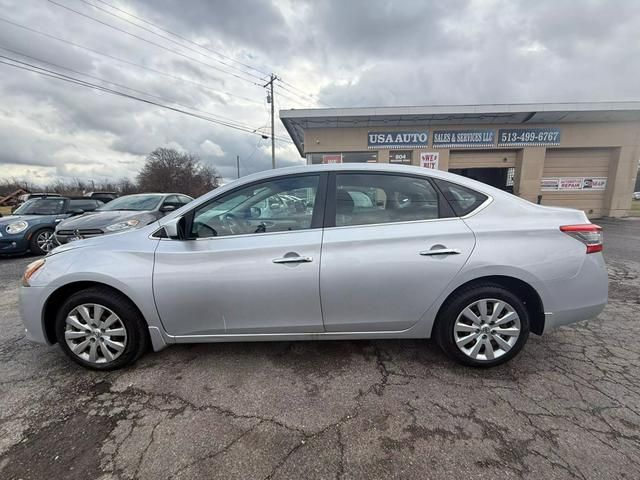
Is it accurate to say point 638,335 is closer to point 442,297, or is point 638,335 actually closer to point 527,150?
point 442,297

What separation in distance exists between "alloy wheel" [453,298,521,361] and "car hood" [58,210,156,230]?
5.79m

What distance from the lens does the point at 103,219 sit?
5.30 metres

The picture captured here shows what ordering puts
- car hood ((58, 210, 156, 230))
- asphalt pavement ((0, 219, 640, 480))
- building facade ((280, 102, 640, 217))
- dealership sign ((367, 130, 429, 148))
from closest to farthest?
asphalt pavement ((0, 219, 640, 480)) → car hood ((58, 210, 156, 230)) → building facade ((280, 102, 640, 217)) → dealership sign ((367, 130, 429, 148))

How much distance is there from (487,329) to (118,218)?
241 inches

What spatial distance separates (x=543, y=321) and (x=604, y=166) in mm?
16198

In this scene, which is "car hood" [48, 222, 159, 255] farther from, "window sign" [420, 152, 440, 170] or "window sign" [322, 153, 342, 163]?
"window sign" [420, 152, 440, 170]

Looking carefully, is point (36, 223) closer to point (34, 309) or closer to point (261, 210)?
point (34, 309)

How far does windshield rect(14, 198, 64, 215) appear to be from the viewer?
7.27 meters

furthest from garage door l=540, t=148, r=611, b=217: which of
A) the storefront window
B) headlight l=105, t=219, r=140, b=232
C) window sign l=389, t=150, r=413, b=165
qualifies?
headlight l=105, t=219, r=140, b=232

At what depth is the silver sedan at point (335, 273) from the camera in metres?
2.14

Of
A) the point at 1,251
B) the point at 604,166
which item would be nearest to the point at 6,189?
the point at 1,251

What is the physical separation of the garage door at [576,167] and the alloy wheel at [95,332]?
54.2ft

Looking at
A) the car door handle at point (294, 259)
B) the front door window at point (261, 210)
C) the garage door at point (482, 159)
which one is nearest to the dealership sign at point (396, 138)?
the garage door at point (482, 159)

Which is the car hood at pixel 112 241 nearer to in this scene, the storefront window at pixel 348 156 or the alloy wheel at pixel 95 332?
the alloy wheel at pixel 95 332
